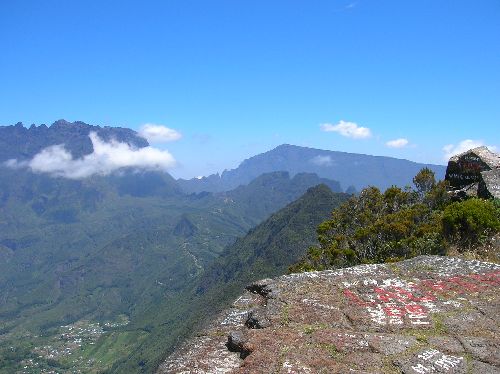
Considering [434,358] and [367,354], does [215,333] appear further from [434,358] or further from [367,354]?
[434,358]

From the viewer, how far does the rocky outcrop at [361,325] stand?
7.28 m

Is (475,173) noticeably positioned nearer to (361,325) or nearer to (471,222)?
(471,222)

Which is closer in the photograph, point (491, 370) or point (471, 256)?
point (491, 370)

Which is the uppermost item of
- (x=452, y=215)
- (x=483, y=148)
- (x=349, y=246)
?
(x=483, y=148)

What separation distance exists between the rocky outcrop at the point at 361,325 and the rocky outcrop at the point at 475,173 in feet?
33.9

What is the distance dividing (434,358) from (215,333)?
4.05 metres

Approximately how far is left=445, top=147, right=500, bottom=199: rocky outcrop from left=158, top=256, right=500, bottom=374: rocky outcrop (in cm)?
1033

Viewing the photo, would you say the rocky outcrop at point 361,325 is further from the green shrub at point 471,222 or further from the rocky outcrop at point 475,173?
the rocky outcrop at point 475,173

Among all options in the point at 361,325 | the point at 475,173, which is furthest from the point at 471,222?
the point at 475,173

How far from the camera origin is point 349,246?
28.5 metres

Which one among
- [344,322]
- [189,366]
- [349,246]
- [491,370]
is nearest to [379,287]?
[344,322]

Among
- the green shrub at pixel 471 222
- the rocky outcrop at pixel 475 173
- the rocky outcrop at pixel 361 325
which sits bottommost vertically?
the rocky outcrop at pixel 361 325

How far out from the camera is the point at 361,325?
867 cm

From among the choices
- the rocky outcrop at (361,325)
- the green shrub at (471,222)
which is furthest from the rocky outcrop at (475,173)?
the rocky outcrop at (361,325)
